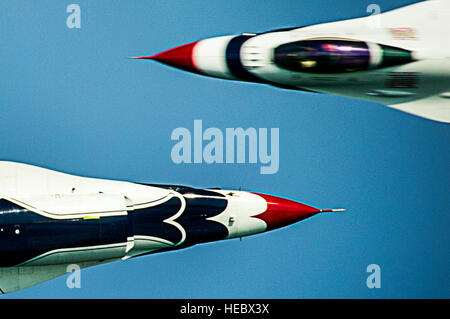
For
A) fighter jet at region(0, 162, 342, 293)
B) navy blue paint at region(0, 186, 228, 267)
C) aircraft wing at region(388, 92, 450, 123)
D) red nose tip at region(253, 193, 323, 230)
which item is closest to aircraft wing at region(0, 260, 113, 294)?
fighter jet at region(0, 162, 342, 293)

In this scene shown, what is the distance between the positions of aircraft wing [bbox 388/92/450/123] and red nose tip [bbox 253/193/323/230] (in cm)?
324

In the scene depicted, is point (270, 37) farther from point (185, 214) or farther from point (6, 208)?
point (6, 208)

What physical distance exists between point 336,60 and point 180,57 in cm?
338

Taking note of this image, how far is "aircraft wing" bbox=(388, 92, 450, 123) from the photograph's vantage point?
20.1m

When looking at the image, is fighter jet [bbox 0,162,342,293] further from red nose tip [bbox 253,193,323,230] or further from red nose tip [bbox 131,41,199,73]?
red nose tip [bbox 131,41,199,73]

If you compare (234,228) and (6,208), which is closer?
(6,208)

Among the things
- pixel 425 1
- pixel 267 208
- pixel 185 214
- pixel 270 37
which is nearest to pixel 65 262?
pixel 185 214

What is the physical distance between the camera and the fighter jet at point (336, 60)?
18.7 metres

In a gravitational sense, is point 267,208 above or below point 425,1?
below

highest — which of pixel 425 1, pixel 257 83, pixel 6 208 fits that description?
pixel 425 1

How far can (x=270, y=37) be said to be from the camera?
19000 millimetres

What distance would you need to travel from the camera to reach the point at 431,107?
66.6 ft

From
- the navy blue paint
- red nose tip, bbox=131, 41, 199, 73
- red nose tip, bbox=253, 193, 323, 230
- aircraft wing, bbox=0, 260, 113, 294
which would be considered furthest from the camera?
red nose tip, bbox=253, 193, 323, 230

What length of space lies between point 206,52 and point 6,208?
5417 millimetres
